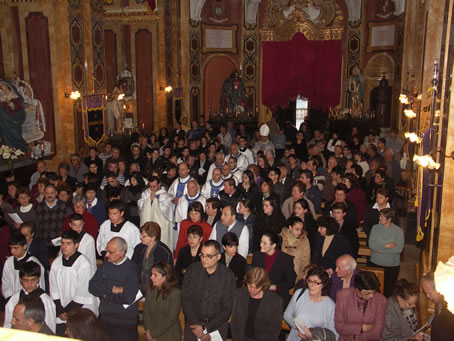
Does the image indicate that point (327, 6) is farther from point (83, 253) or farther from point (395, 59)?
point (83, 253)

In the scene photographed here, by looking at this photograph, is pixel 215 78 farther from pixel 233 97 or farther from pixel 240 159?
pixel 240 159

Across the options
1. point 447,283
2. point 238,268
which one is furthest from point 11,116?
point 447,283

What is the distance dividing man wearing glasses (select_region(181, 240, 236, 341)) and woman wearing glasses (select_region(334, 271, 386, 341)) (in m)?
1.10

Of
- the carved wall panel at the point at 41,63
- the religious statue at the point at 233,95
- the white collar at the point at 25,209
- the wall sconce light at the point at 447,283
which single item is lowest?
the white collar at the point at 25,209

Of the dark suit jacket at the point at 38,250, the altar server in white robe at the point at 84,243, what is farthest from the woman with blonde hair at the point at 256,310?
the dark suit jacket at the point at 38,250

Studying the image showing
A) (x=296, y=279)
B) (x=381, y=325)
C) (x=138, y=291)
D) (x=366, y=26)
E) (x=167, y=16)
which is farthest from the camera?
(x=366, y=26)

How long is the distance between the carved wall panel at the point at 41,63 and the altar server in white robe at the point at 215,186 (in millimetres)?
6658

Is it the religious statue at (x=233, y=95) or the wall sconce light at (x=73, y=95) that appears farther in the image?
the religious statue at (x=233, y=95)

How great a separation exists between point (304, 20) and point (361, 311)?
Result: 59.2 feet

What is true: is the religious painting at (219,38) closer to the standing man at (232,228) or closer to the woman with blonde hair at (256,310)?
the standing man at (232,228)

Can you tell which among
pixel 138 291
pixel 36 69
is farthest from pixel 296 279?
pixel 36 69

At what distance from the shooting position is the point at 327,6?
2091 cm

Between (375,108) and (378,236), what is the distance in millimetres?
13983

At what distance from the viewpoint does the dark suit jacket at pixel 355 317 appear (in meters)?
4.82
